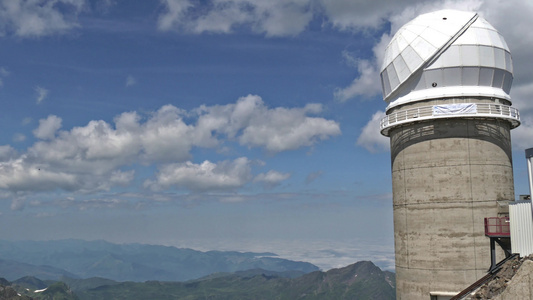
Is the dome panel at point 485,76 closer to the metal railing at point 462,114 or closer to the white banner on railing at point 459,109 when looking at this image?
the metal railing at point 462,114

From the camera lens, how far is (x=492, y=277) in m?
29.2

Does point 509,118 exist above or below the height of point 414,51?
below

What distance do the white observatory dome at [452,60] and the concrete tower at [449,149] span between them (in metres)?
0.07

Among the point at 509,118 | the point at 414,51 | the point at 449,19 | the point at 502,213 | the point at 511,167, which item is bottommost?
the point at 502,213

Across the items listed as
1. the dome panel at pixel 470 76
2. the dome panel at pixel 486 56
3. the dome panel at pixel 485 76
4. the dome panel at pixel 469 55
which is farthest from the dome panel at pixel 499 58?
the dome panel at pixel 470 76

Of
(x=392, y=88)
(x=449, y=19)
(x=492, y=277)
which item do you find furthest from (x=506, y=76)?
(x=492, y=277)

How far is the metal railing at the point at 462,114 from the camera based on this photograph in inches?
1225

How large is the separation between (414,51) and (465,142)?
25.2ft

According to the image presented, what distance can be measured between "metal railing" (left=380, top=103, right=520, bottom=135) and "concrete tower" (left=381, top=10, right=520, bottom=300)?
72 millimetres

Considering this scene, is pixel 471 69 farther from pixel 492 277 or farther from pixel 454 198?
pixel 492 277

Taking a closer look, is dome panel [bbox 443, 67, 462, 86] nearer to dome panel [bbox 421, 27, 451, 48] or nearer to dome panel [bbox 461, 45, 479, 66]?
dome panel [bbox 461, 45, 479, 66]

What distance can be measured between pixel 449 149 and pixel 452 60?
6.45 m

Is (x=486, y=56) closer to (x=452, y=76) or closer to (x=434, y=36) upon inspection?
(x=452, y=76)

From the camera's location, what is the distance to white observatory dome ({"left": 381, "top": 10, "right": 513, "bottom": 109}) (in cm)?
3216
